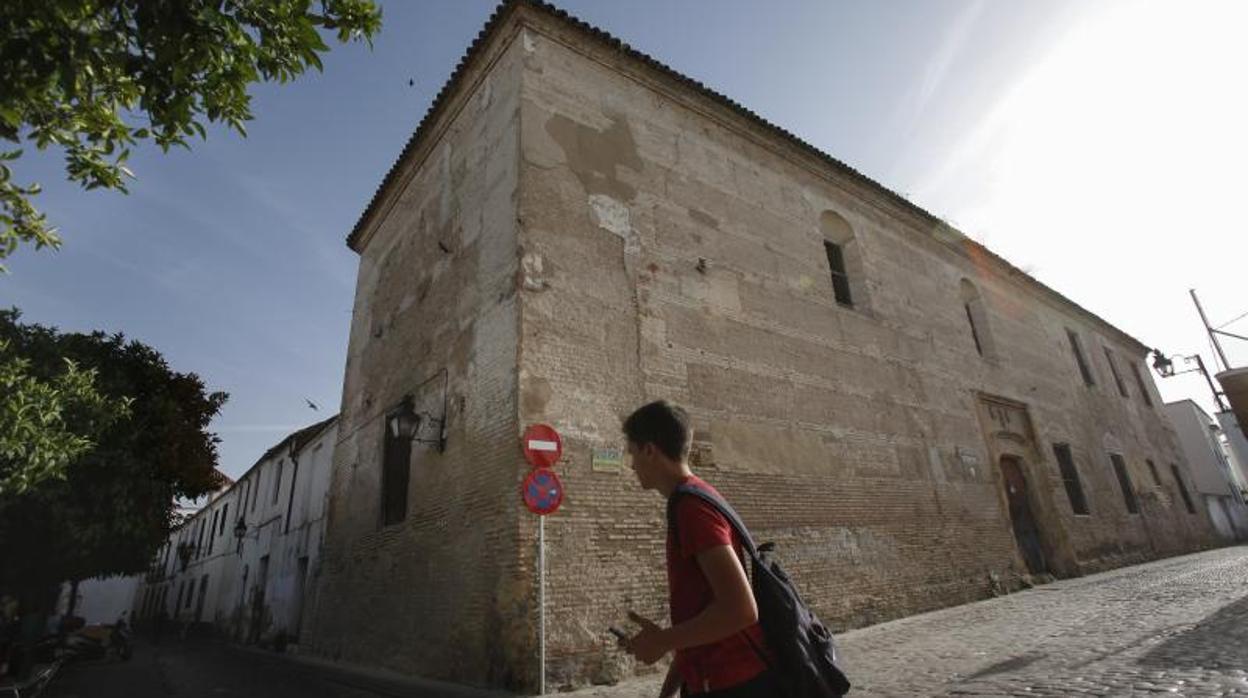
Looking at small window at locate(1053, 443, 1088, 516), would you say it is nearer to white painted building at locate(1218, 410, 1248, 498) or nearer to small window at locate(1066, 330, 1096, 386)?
small window at locate(1066, 330, 1096, 386)

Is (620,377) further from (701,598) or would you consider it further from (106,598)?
(106,598)

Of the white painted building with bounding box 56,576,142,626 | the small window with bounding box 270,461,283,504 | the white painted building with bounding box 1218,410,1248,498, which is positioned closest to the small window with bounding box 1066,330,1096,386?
the small window with bounding box 270,461,283,504

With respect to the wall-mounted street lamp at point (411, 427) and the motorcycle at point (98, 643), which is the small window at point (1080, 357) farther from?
the motorcycle at point (98, 643)

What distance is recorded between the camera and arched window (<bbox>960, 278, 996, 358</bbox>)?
1445 centimetres

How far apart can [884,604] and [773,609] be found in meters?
8.21

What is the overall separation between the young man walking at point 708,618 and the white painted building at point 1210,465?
29839 millimetres

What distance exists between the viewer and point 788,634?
1559 millimetres

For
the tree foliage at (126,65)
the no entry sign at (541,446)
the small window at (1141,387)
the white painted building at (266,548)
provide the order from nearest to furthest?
1. the tree foliage at (126,65)
2. the no entry sign at (541,446)
3. the white painted building at (266,548)
4. the small window at (1141,387)

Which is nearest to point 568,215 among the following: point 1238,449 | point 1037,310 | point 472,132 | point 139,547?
point 472,132

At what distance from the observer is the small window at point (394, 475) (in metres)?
8.98

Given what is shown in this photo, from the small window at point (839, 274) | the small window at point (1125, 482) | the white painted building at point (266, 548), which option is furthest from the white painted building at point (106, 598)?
the small window at point (1125, 482)

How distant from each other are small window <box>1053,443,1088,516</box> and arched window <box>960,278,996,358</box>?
2721 mm

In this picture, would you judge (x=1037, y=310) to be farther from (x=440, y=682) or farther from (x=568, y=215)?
(x=440, y=682)

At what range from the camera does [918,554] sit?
30.9ft
